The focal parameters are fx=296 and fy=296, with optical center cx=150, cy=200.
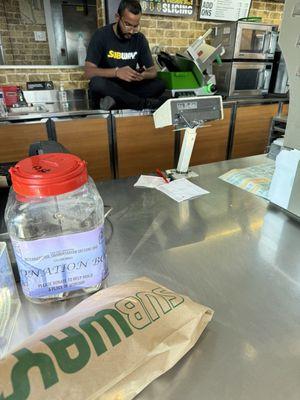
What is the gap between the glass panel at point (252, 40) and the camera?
9.05ft

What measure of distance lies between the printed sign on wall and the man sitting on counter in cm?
42

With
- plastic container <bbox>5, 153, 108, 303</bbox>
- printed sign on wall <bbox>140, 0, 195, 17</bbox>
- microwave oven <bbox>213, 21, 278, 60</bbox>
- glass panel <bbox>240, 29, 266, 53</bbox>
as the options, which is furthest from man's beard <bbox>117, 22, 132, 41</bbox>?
plastic container <bbox>5, 153, 108, 303</bbox>

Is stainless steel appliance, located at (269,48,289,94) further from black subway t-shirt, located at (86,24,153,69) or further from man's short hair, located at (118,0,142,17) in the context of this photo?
man's short hair, located at (118,0,142,17)

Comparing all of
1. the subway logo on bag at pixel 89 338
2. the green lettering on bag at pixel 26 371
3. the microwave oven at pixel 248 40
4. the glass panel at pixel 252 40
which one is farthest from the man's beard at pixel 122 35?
the green lettering on bag at pixel 26 371

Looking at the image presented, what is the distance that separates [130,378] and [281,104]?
332cm

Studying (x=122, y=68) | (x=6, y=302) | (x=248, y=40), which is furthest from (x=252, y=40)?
(x=6, y=302)

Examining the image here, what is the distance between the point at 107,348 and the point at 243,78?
120 inches

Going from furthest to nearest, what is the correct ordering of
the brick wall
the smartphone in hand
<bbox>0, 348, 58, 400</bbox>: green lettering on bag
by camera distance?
the brick wall, the smartphone in hand, <bbox>0, 348, 58, 400</bbox>: green lettering on bag

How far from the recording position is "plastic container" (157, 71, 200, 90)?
2.61 metres

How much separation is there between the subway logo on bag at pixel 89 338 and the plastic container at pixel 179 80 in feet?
7.88

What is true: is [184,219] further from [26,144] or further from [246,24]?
[246,24]

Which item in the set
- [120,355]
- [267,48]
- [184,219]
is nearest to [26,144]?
[184,219]

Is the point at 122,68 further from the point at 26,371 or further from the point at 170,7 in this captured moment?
the point at 26,371

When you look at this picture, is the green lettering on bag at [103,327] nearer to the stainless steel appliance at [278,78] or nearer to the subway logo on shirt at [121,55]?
the subway logo on shirt at [121,55]
